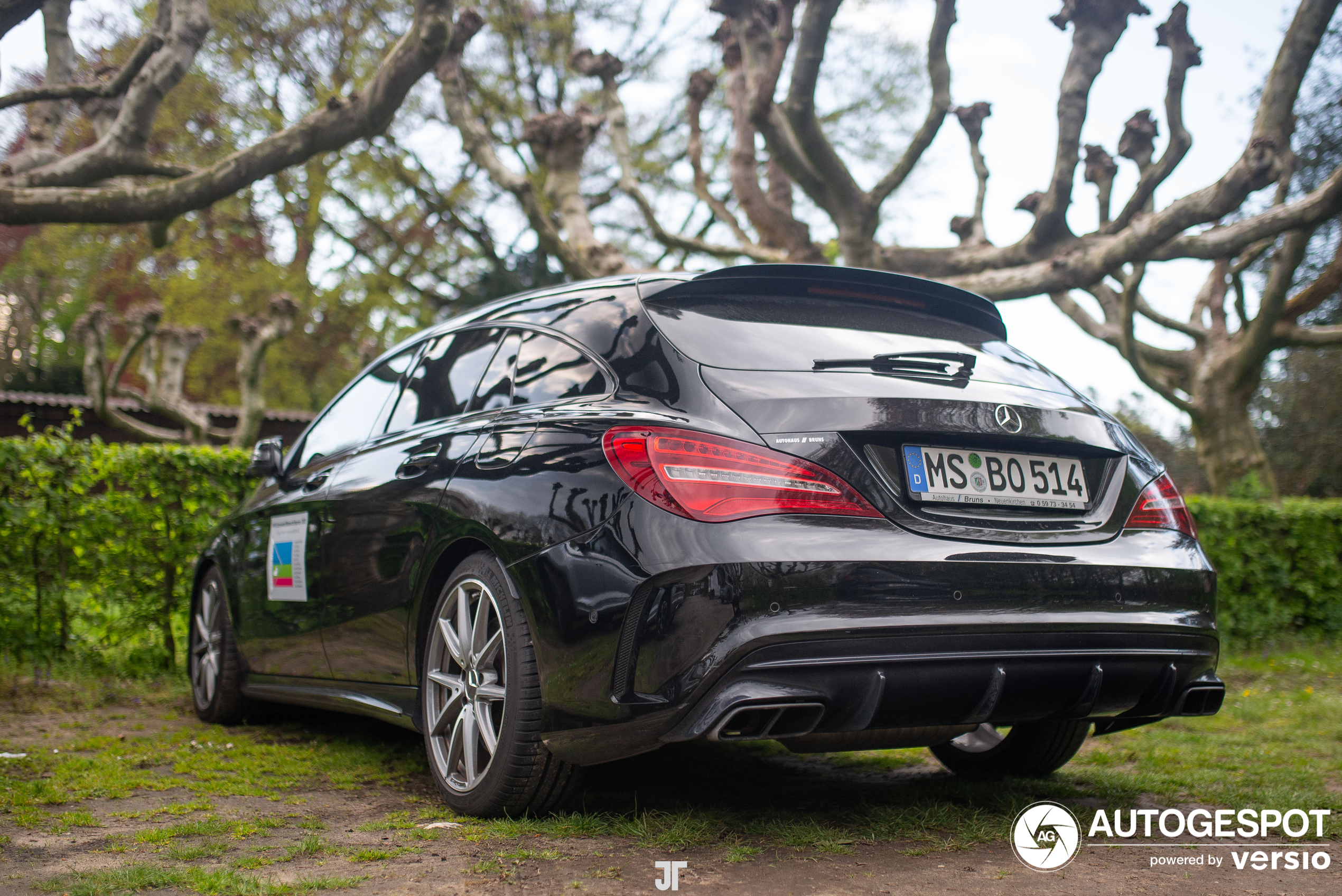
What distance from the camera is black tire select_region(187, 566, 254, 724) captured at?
5.28m

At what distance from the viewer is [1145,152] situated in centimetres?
1053

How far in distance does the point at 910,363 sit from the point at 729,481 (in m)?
0.78

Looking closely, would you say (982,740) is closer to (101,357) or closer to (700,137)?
(700,137)

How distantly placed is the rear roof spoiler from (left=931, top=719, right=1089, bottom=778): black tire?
139 centimetres

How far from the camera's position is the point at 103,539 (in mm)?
6891

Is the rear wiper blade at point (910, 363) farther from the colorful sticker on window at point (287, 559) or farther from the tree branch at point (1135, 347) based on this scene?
the tree branch at point (1135, 347)

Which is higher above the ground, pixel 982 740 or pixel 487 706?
pixel 487 706

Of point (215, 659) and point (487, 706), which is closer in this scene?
point (487, 706)

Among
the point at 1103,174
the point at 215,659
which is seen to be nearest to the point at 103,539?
the point at 215,659

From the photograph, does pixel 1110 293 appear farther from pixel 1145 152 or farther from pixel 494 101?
pixel 494 101

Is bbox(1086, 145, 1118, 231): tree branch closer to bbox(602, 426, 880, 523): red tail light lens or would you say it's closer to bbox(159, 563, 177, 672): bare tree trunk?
bbox(159, 563, 177, 672): bare tree trunk

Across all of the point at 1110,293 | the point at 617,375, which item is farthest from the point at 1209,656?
the point at 1110,293

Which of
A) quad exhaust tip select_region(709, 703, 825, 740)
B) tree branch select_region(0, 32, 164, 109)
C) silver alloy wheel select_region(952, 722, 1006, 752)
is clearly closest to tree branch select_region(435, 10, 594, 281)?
tree branch select_region(0, 32, 164, 109)

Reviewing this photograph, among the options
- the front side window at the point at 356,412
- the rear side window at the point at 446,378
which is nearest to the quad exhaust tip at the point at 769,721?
the rear side window at the point at 446,378
